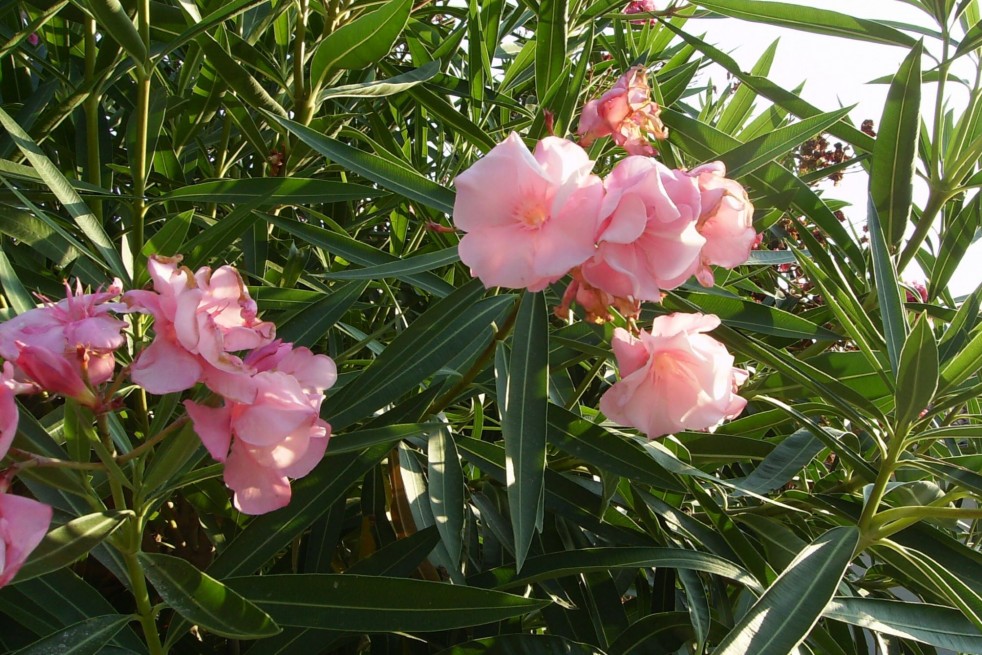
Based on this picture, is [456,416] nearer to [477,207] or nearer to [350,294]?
[350,294]

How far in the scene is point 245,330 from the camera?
764 millimetres

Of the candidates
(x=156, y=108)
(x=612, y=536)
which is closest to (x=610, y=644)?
(x=612, y=536)

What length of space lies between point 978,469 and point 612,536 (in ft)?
1.97

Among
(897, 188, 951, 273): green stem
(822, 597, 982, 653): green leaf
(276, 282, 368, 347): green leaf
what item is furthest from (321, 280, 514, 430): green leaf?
(897, 188, 951, 273): green stem

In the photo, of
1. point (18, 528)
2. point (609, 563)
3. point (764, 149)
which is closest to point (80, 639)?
point (18, 528)

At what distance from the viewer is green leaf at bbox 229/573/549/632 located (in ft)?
2.93

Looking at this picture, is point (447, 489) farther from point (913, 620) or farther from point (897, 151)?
point (897, 151)

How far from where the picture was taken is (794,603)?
903 mm

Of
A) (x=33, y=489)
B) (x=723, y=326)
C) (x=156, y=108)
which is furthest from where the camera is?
(x=156, y=108)

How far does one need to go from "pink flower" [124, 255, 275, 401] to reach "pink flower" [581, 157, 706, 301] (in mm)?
329

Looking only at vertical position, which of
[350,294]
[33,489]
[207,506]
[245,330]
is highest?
→ [245,330]

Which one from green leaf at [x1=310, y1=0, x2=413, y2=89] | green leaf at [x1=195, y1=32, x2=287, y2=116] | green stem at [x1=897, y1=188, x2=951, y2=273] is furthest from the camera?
green stem at [x1=897, y1=188, x2=951, y2=273]

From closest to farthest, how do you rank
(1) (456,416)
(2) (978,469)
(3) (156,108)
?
(2) (978,469)
(3) (156,108)
(1) (456,416)

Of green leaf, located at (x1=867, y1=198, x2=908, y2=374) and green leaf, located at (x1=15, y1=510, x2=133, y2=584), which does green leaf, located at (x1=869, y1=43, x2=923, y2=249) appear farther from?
green leaf, located at (x1=15, y1=510, x2=133, y2=584)
